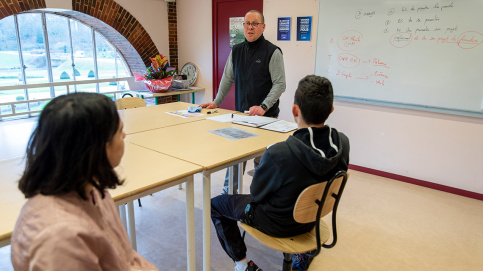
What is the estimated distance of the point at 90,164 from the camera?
0.76 meters

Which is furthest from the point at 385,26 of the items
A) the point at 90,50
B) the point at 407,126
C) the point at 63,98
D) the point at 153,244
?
the point at 90,50

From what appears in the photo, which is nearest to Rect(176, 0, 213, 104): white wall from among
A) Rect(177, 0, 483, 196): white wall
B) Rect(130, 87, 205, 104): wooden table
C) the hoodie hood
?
Rect(130, 87, 205, 104): wooden table

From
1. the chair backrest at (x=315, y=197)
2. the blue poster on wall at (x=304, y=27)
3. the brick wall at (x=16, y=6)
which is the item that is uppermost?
the brick wall at (x=16, y=6)

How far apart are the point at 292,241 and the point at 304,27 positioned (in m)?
3.05

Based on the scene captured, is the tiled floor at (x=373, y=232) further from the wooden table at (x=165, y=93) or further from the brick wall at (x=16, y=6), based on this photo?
the brick wall at (x=16, y=6)

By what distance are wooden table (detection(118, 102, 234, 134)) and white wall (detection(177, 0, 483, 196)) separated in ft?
5.37

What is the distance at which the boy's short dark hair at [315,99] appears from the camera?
57.9 inches

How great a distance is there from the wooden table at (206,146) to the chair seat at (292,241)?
1.04 ft

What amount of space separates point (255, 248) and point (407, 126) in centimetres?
220

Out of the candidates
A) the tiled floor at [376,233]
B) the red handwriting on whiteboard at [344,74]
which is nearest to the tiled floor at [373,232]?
the tiled floor at [376,233]

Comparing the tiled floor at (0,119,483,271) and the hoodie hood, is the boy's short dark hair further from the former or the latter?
the tiled floor at (0,119,483,271)

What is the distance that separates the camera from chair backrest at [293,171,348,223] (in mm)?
1354

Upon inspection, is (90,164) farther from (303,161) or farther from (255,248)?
(255,248)

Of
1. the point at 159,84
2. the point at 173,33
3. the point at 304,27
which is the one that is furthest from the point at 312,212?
the point at 173,33
